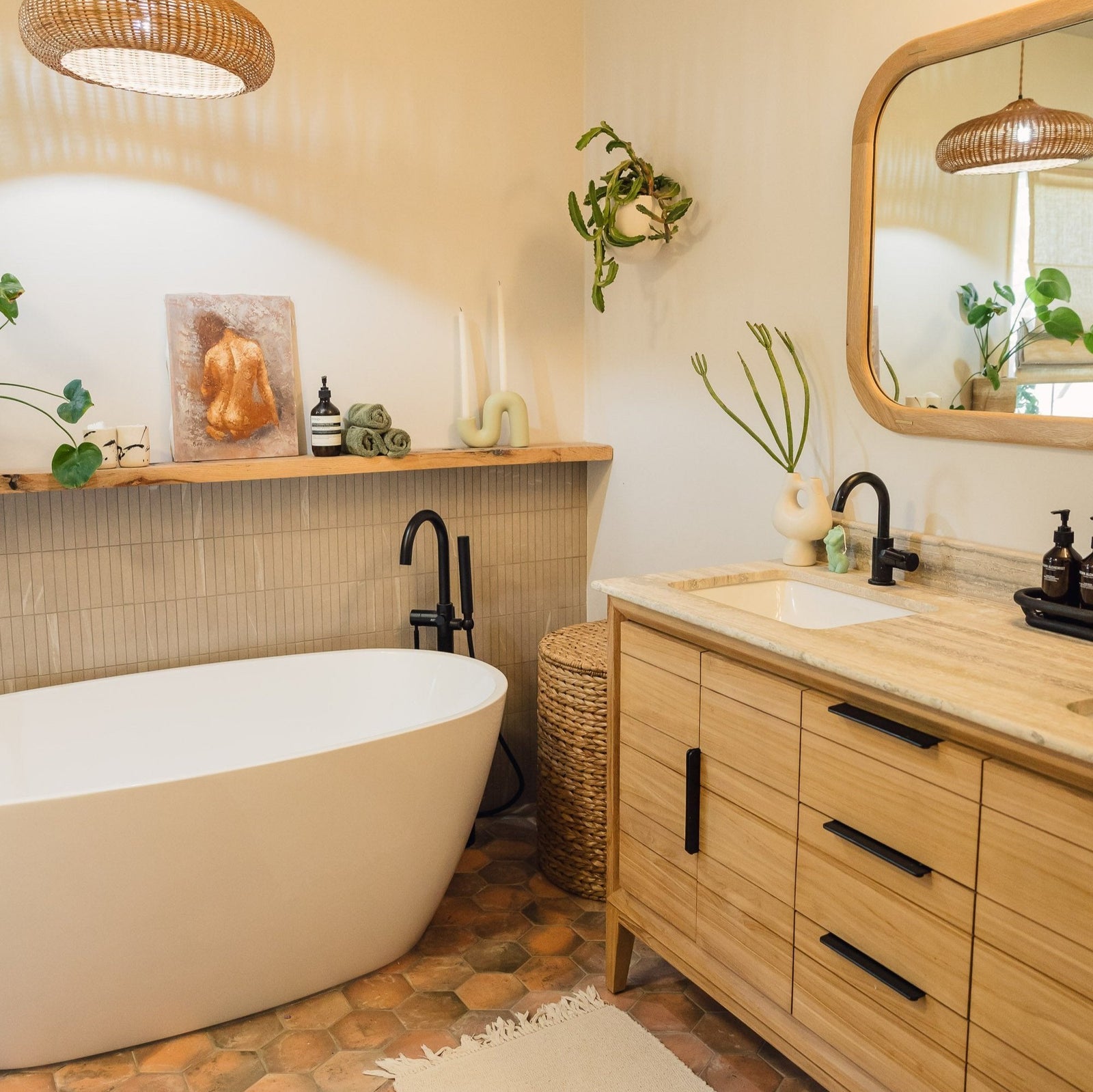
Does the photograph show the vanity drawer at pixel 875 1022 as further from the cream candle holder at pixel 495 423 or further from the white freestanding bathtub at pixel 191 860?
the cream candle holder at pixel 495 423

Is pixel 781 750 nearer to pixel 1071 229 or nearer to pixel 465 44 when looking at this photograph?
pixel 1071 229

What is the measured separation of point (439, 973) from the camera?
244cm

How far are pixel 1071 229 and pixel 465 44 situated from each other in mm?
1876

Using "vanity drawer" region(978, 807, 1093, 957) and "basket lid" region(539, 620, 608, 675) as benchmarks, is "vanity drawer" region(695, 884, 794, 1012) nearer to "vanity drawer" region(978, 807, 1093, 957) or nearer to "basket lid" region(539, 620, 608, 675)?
"vanity drawer" region(978, 807, 1093, 957)

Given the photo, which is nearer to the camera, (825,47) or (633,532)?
(825,47)

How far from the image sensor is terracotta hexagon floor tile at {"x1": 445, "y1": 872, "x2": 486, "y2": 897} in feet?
9.21

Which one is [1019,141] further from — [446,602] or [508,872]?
[508,872]

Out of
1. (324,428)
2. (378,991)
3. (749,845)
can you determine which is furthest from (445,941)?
(324,428)

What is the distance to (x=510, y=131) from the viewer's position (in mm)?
3133

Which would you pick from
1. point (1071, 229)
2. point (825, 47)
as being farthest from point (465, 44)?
point (1071, 229)

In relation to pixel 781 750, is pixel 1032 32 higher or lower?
higher

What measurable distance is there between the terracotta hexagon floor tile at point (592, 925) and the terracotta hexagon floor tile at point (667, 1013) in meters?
0.24

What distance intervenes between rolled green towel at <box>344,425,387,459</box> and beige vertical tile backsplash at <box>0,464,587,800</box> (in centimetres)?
18

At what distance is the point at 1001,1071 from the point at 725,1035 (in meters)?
0.87
